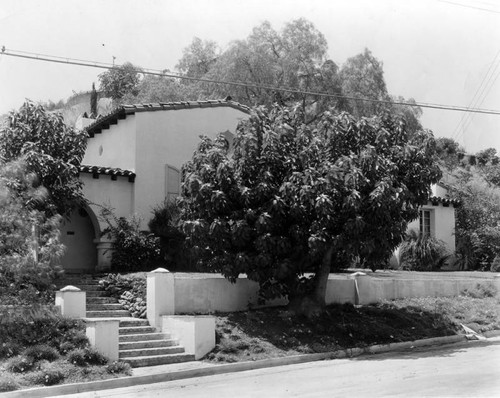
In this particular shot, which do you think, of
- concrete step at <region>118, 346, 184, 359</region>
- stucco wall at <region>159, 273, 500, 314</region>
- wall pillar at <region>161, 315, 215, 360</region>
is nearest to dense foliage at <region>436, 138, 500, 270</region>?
stucco wall at <region>159, 273, 500, 314</region>

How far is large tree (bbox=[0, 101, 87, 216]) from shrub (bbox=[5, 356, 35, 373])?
4.67 meters

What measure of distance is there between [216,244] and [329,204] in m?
2.83

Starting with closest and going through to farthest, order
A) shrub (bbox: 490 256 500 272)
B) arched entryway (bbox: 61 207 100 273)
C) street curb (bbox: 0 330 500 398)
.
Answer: street curb (bbox: 0 330 500 398) → arched entryway (bbox: 61 207 100 273) → shrub (bbox: 490 256 500 272)

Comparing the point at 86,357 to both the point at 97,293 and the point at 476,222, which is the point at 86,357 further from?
the point at 476,222

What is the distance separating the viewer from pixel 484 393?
9070mm

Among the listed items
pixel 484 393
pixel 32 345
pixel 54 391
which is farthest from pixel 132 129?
pixel 484 393

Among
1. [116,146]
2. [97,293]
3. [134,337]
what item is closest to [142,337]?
[134,337]

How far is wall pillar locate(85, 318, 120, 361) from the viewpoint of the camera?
40.1 feet

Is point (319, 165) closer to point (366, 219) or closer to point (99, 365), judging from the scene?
point (366, 219)

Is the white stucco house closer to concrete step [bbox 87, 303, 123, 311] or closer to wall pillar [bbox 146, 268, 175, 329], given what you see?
concrete step [bbox 87, 303, 123, 311]

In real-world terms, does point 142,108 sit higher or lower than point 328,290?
higher

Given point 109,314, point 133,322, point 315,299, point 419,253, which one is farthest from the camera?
point 419,253

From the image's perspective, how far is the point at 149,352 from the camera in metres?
13.2

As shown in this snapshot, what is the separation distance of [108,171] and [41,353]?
8603 mm
